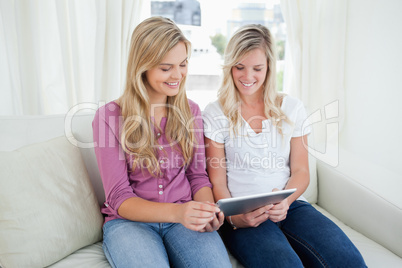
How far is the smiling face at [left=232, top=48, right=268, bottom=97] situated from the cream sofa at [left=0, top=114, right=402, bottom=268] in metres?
0.60

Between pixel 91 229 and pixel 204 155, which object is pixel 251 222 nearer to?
pixel 204 155

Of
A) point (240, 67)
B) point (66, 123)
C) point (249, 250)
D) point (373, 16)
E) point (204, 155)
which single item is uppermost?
point (373, 16)


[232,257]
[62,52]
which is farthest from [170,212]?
[62,52]

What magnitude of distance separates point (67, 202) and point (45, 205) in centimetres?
8

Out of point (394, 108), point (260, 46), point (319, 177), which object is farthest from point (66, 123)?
point (394, 108)

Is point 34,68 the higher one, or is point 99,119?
point 34,68

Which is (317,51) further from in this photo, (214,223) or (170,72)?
(214,223)

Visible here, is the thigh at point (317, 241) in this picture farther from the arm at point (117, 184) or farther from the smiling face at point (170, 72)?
the smiling face at point (170, 72)

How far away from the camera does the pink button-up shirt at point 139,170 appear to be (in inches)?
46.4

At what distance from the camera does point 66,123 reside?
1389 millimetres

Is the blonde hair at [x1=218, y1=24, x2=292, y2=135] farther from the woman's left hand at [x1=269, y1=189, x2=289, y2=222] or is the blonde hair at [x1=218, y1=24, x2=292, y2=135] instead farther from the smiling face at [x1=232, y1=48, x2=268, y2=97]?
the woman's left hand at [x1=269, y1=189, x2=289, y2=222]

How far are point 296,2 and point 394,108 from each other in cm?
90

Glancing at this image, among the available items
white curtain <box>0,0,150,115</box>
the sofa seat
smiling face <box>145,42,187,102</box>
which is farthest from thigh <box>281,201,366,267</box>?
white curtain <box>0,0,150,115</box>

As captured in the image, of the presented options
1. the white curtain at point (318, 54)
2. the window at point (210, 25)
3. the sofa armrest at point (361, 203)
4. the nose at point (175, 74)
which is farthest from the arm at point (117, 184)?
the white curtain at point (318, 54)
